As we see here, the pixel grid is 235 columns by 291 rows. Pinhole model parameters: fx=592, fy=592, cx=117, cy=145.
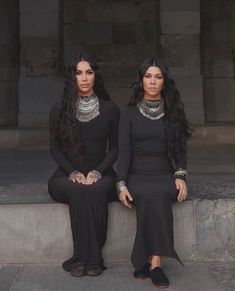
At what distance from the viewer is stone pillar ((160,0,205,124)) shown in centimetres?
976

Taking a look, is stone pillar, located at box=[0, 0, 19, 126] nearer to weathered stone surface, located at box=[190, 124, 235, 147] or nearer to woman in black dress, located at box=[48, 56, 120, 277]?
weathered stone surface, located at box=[190, 124, 235, 147]

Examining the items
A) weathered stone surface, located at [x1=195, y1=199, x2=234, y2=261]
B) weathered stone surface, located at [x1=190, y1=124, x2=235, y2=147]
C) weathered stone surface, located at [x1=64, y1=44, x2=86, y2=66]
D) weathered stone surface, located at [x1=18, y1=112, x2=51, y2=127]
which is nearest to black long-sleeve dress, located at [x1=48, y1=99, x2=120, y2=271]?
weathered stone surface, located at [x1=195, y1=199, x2=234, y2=261]

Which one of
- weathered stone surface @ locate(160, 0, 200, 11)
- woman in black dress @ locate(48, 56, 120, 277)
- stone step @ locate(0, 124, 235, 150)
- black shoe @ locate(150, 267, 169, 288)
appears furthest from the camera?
weathered stone surface @ locate(160, 0, 200, 11)

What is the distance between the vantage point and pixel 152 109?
4430 millimetres

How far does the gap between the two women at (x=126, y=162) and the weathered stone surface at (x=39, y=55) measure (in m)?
5.41

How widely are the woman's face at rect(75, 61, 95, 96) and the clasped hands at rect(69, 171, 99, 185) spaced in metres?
0.64

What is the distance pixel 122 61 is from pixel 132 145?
6587mm

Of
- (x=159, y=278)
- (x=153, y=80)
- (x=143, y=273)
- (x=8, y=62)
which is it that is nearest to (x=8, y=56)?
(x=8, y=62)

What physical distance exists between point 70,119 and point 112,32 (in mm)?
6736

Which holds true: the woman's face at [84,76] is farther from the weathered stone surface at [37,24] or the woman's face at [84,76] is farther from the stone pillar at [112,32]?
the stone pillar at [112,32]

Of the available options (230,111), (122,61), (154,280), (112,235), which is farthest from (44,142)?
(154,280)

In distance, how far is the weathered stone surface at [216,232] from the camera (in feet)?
15.5

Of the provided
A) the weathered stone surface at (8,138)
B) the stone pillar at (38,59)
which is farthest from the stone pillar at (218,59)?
the weathered stone surface at (8,138)

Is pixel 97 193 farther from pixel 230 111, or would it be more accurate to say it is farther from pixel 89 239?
pixel 230 111
